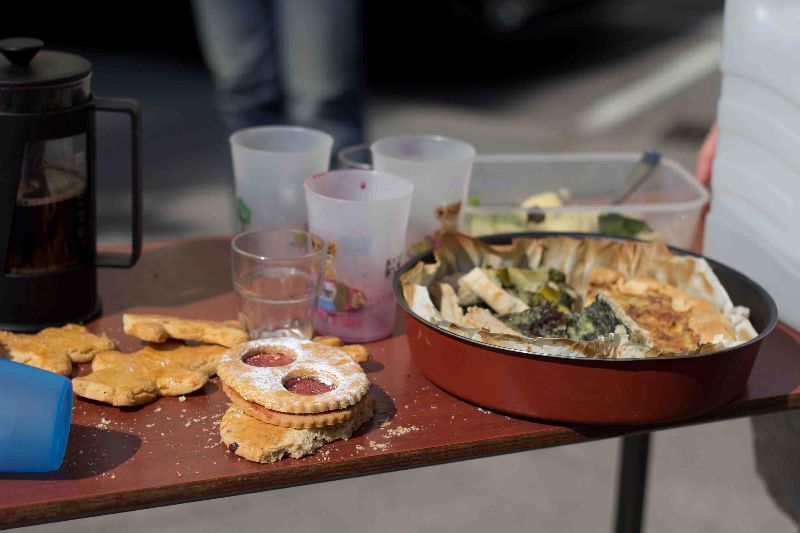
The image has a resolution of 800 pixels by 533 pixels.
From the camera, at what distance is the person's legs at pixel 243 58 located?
87.8 inches

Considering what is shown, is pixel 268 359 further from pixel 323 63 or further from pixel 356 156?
pixel 323 63

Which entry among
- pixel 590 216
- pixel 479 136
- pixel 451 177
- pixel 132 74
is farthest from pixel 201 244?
pixel 132 74

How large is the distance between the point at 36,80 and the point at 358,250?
0.43 m

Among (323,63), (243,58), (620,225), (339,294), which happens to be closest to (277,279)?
(339,294)

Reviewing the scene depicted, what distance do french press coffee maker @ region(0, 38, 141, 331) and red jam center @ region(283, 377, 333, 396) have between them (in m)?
0.36

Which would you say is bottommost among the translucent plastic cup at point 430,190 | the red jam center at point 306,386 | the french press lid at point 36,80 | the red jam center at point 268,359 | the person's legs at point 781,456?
the person's legs at point 781,456

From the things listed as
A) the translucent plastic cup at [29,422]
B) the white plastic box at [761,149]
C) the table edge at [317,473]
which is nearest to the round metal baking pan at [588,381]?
the table edge at [317,473]

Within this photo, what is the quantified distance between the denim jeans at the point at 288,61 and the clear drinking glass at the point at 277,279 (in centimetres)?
90

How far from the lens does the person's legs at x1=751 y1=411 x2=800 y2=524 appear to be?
155 cm

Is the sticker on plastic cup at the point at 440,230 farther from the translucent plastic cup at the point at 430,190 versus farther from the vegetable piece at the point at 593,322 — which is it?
the vegetable piece at the point at 593,322

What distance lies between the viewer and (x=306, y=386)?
1.10 m

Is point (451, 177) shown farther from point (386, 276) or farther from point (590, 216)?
point (590, 216)

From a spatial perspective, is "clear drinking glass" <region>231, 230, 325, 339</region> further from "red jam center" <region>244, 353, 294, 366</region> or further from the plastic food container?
the plastic food container

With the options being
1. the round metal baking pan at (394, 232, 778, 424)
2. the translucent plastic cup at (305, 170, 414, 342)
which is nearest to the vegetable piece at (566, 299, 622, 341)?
the round metal baking pan at (394, 232, 778, 424)
